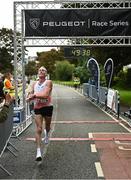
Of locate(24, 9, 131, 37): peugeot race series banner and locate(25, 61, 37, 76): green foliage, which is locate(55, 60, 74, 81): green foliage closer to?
locate(25, 61, 37, 76): green foliage

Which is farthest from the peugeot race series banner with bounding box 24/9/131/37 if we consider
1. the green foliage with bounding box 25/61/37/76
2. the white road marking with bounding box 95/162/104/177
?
the green foliage with bounding box 25/61/37/76

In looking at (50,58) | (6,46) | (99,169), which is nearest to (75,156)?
(99,169)

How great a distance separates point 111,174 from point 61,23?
13763 mm

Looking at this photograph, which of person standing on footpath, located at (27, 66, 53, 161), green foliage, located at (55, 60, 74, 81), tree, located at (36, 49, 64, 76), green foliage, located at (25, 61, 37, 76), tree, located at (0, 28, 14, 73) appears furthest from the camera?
green foliage, located at (25, 61, 37, 76)

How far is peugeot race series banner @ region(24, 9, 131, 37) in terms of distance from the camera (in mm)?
22438

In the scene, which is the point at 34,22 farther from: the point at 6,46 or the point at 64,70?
the point at 64,70

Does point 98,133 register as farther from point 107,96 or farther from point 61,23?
point 107,96

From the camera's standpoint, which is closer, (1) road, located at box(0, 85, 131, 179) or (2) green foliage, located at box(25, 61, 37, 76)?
(1) road, located at box(0, 85, 131, 179)

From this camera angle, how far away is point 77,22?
74.7ft

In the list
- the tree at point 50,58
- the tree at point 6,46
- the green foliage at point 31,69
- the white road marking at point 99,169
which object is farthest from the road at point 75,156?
the green foliage at point 31,69

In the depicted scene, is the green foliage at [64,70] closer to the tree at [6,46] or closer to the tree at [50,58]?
the tree at [50,58]

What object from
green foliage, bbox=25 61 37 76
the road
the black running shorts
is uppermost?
the black running shorts

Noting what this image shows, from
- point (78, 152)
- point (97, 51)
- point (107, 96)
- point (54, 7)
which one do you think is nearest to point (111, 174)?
point (78, 152)

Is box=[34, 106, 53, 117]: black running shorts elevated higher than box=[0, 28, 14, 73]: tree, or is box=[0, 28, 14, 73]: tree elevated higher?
box=[0, 28, 14, 73]: tree
